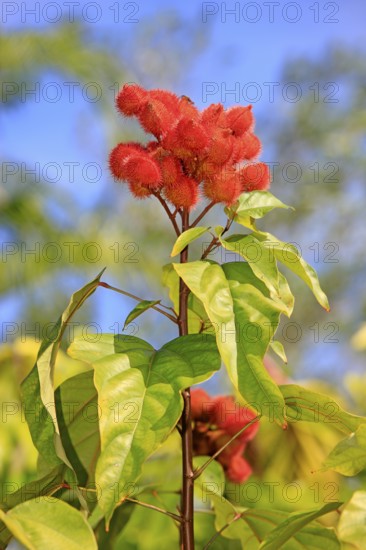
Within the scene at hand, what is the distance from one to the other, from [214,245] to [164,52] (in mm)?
10618

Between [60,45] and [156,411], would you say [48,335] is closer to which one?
[156,411]

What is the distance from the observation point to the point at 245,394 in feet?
1.93

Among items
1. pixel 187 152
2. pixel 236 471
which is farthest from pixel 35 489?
pixel 236 471

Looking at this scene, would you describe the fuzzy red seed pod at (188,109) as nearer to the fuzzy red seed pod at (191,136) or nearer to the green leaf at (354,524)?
the fuzzy red seed pod at (191,136)

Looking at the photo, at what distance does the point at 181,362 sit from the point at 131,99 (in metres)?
0.27

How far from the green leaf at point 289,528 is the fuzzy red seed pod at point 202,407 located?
0.33m

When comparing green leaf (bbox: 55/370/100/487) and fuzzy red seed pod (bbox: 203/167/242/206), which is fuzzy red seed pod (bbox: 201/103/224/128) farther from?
green leaf (bbox: 55/370/100/487)

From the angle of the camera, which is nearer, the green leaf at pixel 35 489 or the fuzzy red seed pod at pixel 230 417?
the green leaf at pixel 35 489

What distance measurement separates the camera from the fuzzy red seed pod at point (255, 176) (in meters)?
0.74

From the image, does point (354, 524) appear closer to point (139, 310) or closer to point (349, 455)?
point (349, 455)

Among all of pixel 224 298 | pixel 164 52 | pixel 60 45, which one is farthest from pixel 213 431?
pixel 164 52

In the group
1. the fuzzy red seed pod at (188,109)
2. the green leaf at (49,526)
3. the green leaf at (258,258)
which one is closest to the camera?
the green leaf at (49,526)

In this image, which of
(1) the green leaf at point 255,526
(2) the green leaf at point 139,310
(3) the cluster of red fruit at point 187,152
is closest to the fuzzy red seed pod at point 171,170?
(3) the cluster of red fruit at point 187,152

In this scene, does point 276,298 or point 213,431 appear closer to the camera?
point 276,298
